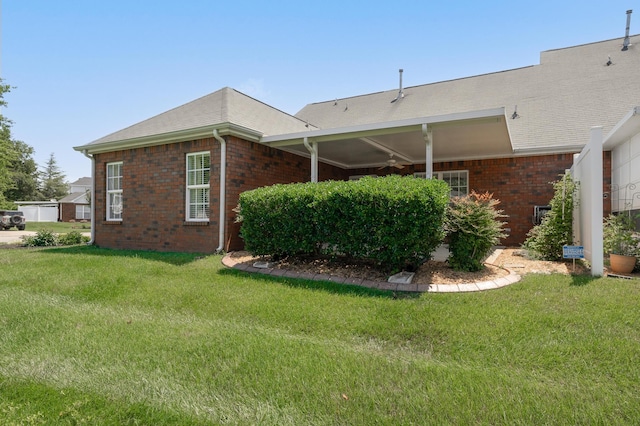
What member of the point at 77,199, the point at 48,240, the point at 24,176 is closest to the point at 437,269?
the point at 48,240

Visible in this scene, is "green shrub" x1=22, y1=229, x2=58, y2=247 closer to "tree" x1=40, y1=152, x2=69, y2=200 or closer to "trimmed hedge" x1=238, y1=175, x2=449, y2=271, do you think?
"trimmed hedge" x1=238, y1=175, x2=449, y2=271

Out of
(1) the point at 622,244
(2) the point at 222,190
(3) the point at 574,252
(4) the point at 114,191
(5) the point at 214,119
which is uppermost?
(5) the point at 214,119

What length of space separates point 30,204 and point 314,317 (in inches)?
1929

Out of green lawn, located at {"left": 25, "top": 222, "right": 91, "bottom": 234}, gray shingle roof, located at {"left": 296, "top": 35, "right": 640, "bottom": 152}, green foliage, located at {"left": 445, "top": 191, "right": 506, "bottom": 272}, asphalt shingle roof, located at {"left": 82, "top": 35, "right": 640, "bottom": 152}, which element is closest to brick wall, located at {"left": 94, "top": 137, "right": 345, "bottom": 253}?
asphalt shingle roof, located at {"left": 82, "top": 35, "right": 640, "bottom": 152}

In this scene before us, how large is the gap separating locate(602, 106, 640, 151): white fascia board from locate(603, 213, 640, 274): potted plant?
1644 mm

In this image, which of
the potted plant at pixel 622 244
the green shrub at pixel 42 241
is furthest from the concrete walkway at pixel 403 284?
the green shrub at pixel 42 241

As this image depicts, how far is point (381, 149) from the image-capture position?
9.66m

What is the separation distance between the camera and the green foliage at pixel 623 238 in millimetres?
5676

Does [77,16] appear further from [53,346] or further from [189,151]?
[53,346]

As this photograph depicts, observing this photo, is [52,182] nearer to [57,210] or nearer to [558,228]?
[57,210]

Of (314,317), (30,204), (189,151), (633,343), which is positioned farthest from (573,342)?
(30,204)

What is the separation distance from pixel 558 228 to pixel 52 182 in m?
67.6

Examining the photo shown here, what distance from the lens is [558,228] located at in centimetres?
694

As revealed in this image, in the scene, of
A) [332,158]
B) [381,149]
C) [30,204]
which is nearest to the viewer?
[381,149]
